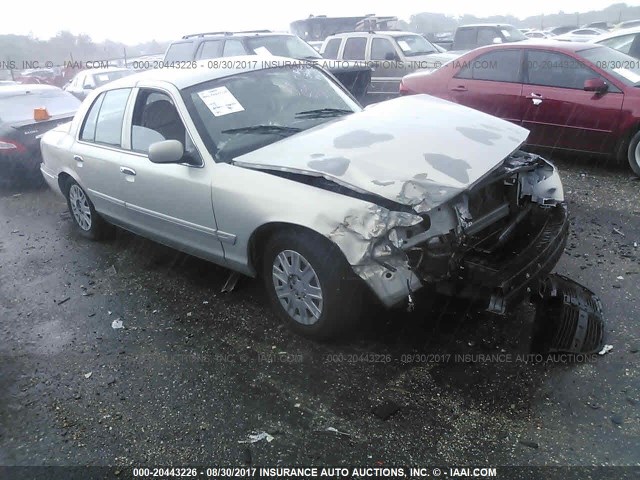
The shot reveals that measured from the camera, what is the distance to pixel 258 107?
12.8ft

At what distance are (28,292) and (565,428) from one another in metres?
4.23

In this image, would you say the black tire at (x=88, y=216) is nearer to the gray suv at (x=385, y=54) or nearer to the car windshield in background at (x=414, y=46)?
the gray suv at (x=385, y=54)

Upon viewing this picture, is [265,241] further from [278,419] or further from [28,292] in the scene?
[28,292]

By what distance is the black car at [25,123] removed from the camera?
7.25 metres

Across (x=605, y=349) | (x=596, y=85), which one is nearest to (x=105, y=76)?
(x=596, y=85)

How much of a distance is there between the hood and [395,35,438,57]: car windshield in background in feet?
24.5

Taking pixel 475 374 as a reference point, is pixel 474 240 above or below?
above

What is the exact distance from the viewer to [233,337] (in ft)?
11.7

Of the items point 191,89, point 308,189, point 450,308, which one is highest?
point 191,89

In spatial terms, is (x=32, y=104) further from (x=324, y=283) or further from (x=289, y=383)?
(x=289, y=383)

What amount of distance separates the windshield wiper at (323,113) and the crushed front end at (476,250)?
1.40 m

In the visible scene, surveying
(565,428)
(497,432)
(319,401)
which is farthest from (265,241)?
(565,428)

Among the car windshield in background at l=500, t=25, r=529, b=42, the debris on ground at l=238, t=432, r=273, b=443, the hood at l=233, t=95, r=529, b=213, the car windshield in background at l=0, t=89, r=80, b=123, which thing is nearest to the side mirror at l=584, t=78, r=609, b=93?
the hood at l=233, t=95, r=529, b=213

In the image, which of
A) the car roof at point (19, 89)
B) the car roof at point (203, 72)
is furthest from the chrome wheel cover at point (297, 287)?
the car roof at point (19, 89)
